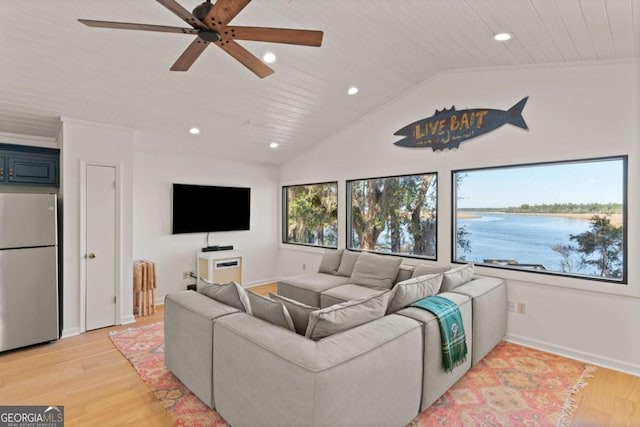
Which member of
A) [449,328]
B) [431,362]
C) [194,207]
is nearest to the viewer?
[431,362]

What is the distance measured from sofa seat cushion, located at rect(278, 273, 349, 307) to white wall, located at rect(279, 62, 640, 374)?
4.98ft

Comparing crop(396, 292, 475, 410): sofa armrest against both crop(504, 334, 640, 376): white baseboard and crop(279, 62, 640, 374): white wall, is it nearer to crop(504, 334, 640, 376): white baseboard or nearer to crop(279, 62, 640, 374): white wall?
crop(504, 334, 640, 376): white baseboard

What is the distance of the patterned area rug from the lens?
2.34m

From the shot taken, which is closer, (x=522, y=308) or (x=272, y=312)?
(x=272, y=312)

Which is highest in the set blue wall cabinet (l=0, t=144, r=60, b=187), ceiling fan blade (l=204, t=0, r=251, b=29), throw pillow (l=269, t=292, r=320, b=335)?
ceiling fan blade (l=204, t=0, r=251, b=29)

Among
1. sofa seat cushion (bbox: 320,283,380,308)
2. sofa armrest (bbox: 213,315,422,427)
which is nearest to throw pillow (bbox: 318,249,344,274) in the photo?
sofa seat cushion (bbox: 320,283,380,308)

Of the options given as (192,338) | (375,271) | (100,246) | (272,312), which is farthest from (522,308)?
(100,246)

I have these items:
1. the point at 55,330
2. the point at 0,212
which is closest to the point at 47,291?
the point at 55,330

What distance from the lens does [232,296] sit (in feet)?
8.43

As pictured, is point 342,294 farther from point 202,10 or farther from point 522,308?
point 202,10

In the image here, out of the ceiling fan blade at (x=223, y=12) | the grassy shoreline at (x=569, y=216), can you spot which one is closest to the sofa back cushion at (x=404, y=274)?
the grassy shoreline at (x=569, y=216)

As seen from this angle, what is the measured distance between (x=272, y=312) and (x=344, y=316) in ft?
1.61

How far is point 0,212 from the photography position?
336 cm

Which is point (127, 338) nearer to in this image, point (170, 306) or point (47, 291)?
point (47, 291)
